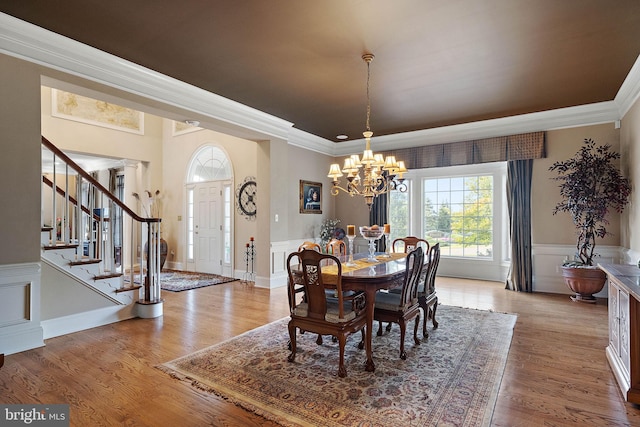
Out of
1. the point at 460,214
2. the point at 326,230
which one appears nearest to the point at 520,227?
the point at 460,214

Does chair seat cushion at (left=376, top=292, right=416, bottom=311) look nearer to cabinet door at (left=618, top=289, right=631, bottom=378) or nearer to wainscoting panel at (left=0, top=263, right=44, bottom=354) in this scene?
cabinet door at (left=618, top=289, right=631, bottom=378)

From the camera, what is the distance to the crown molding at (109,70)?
293cm

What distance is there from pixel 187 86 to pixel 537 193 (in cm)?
547

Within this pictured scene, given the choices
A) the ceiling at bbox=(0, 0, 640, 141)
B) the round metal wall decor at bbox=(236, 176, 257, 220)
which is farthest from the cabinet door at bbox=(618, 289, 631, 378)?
the round metal wall decor at bbox=(236, 176, 257, 220)

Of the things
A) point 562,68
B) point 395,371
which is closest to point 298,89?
point 562,68

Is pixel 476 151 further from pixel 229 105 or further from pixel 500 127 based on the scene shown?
pixel 229 105

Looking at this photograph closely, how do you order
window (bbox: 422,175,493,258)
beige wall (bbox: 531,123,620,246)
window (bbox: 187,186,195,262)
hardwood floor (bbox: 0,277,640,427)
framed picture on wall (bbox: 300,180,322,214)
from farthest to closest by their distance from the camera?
1. window (bbox: 187,186,195,262)
2. framed picture on wall (bbox: 300,180,322,214)
3. window (bbox: 422,175,493,258)
4. beige wall (bbox: 531,123,620,246)
5. hardwood floor (bbox: 0,277,640,427)

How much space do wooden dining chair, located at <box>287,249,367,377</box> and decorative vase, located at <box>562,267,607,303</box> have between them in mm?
3752

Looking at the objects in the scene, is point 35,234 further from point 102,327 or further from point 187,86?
point 187,86

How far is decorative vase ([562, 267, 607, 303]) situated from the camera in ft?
15.3

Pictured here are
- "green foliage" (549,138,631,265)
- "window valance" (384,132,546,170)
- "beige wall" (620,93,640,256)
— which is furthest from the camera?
"window valance" (384,132,546,170)

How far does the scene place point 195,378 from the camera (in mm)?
2553

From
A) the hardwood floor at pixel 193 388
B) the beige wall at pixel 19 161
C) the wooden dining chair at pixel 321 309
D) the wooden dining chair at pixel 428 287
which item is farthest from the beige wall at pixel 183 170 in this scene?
the wooden dining chair at pixel 428 287

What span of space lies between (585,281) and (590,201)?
111cm
